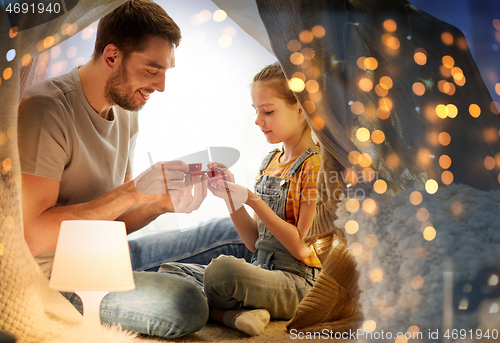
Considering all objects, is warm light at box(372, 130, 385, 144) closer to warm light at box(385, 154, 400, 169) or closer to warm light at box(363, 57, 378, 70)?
warm light at box(385, 154, 400, 169)

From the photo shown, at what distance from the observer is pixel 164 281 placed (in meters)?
0.95

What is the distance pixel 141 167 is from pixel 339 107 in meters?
0.71

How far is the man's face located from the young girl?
0.29m

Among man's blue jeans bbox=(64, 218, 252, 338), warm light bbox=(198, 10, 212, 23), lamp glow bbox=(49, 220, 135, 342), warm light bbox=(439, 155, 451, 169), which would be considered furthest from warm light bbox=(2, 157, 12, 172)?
warm light bbox=(439, 155, 451, 169)

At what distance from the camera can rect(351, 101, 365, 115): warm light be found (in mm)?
864

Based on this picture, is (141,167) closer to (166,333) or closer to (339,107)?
(166,333)

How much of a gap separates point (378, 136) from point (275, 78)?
1.41 feet

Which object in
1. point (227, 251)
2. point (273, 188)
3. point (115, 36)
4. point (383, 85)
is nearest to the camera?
point (383, 85)

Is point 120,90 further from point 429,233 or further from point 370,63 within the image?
point 429,233

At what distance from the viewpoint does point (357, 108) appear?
867mm

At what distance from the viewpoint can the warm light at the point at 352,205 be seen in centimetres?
85

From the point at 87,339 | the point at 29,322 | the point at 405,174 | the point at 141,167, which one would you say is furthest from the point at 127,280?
the point at 405,174

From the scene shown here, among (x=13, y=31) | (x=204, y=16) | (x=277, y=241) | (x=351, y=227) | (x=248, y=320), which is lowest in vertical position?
(x=248, y=320)

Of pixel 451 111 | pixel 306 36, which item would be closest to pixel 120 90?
pixel 306 36
